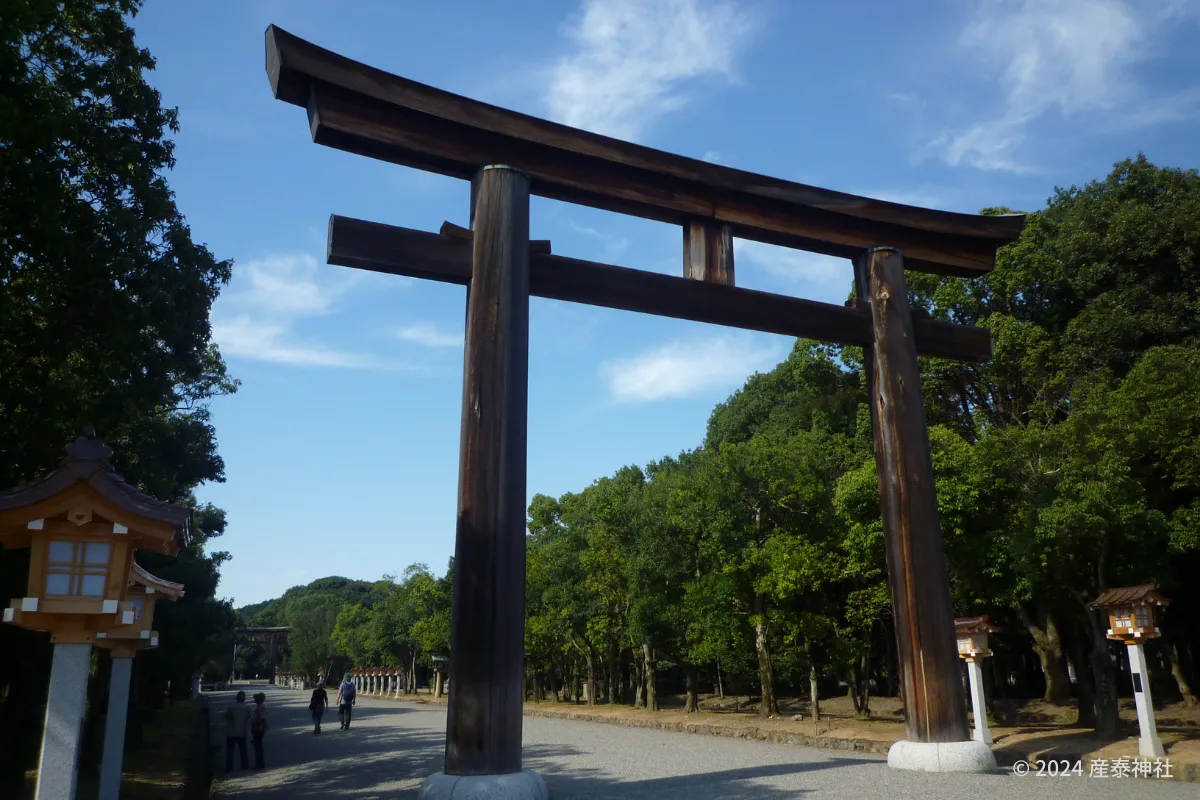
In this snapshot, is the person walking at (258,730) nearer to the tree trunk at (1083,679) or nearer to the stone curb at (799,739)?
the stone curb at (799,739)

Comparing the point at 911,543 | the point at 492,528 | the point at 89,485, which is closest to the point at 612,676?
the point at 911,543

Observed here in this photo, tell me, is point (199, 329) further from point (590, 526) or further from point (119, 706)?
point (590, 526)

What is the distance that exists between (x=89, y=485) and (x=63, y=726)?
1.67 metres

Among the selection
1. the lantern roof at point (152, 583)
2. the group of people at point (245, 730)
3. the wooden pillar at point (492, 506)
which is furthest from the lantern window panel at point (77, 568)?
the group of people at point (245, 730)

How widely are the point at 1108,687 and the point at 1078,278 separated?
13315 mm

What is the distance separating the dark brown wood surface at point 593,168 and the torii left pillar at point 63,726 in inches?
185

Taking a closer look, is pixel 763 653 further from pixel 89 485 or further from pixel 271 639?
pixel 271 639

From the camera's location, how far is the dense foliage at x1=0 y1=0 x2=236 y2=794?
8.41m

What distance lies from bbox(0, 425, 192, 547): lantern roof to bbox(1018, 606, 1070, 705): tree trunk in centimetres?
2050

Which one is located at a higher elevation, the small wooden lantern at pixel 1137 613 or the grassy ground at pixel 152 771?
the small wooden lantern at pixel 1137 613

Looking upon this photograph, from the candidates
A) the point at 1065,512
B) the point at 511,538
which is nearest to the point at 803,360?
the point at 1065,512

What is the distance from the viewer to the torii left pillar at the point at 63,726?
220 inches

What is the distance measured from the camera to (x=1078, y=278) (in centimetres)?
2506

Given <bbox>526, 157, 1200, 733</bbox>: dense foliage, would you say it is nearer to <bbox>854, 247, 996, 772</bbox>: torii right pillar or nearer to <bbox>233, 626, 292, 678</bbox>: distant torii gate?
<bbox>854, 247, 996, 772</bbox>: torii right pillar
